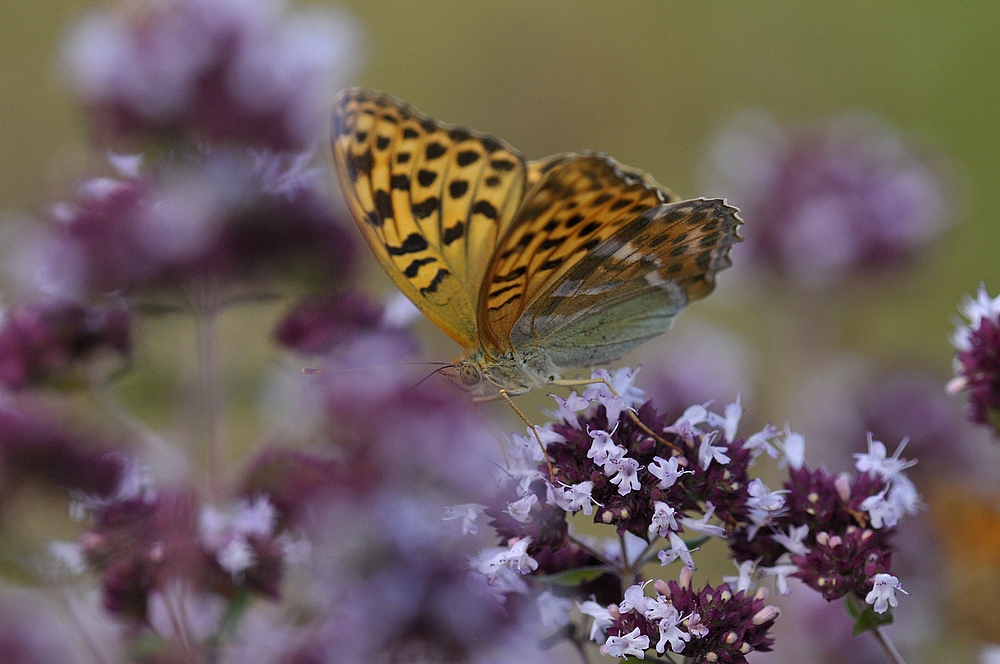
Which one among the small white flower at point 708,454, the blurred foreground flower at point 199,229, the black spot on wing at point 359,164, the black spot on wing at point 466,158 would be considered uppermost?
the blurred foreground flower at point 199,229

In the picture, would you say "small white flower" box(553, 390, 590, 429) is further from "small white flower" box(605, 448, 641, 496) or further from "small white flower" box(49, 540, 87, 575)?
"small white flower" box(49, 540, 87, 575)

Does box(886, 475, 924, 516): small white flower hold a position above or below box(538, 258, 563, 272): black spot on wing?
below

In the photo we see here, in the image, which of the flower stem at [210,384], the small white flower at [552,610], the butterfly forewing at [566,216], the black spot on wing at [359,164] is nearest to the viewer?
the small white flower at [552,610]

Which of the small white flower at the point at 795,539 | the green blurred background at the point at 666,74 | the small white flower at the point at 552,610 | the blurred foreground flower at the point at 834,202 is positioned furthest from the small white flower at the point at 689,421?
the green blurred background at the point at 666,74

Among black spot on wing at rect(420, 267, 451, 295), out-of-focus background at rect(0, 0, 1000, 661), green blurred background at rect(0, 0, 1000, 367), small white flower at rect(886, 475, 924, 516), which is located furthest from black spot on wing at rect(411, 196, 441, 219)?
green blurred background at rect(0, 0, 1000, 367)

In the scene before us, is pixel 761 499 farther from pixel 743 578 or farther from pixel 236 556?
pixel 236 556

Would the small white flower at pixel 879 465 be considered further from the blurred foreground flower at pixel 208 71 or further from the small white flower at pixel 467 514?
the blurred foreground flower at pixel 208 71
